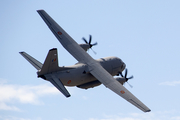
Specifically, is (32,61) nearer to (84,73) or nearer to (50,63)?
(50,63)

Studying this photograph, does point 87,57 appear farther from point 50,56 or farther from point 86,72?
point 50,56

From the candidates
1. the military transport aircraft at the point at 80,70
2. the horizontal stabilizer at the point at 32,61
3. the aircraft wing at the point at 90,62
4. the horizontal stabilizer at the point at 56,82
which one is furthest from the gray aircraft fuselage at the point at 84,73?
the horizontal stabilizer at the point at 32,61

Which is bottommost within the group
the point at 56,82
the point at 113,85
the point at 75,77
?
the point at 56,82

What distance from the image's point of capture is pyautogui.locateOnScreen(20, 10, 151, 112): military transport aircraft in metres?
51.6

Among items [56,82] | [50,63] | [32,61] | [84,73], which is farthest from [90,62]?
[32,61]

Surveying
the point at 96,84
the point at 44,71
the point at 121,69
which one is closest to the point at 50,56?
the point at 44,71

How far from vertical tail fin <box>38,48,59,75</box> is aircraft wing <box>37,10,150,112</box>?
705cm

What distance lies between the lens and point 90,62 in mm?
58438

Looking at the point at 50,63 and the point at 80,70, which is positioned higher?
the point at 80,70

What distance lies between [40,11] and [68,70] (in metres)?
17.6

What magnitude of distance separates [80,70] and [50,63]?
21.1 ft

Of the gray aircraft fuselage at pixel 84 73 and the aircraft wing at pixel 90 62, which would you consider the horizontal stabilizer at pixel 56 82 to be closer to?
the gray aircraft fuselage at pixel 84 73

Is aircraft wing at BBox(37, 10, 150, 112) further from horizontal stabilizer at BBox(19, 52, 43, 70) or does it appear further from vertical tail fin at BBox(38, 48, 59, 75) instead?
horizontal stabilizer at BBox(19, 52, 43, 70)

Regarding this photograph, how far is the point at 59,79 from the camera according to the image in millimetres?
52750
